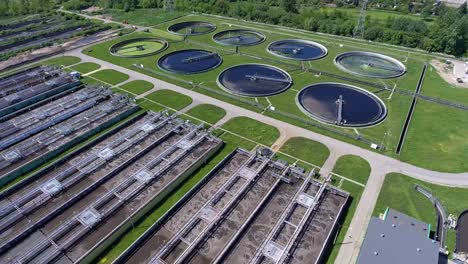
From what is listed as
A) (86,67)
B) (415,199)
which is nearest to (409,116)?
(415,199)

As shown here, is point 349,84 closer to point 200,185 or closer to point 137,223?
point 200,185

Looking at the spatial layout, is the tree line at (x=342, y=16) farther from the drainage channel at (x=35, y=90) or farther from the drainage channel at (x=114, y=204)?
the drainage channel at (x=114, y=204)

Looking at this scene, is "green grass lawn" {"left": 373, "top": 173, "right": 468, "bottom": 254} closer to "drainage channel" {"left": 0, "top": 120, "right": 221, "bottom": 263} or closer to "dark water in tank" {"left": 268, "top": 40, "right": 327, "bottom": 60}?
"drainage channel" {"left": 0, "top": 120, "right": 221, "bottom": 263}

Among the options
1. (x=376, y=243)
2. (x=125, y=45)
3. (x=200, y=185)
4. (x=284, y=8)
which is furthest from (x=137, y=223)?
(x=284, y=8)

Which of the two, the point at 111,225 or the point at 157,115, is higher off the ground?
the point at 157,115

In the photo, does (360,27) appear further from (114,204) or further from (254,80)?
(114,204)

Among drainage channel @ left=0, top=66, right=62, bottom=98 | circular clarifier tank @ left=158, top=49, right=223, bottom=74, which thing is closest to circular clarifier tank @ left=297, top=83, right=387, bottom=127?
circular clarifier tank @ left=158, top=49, right=223, bottom=74
